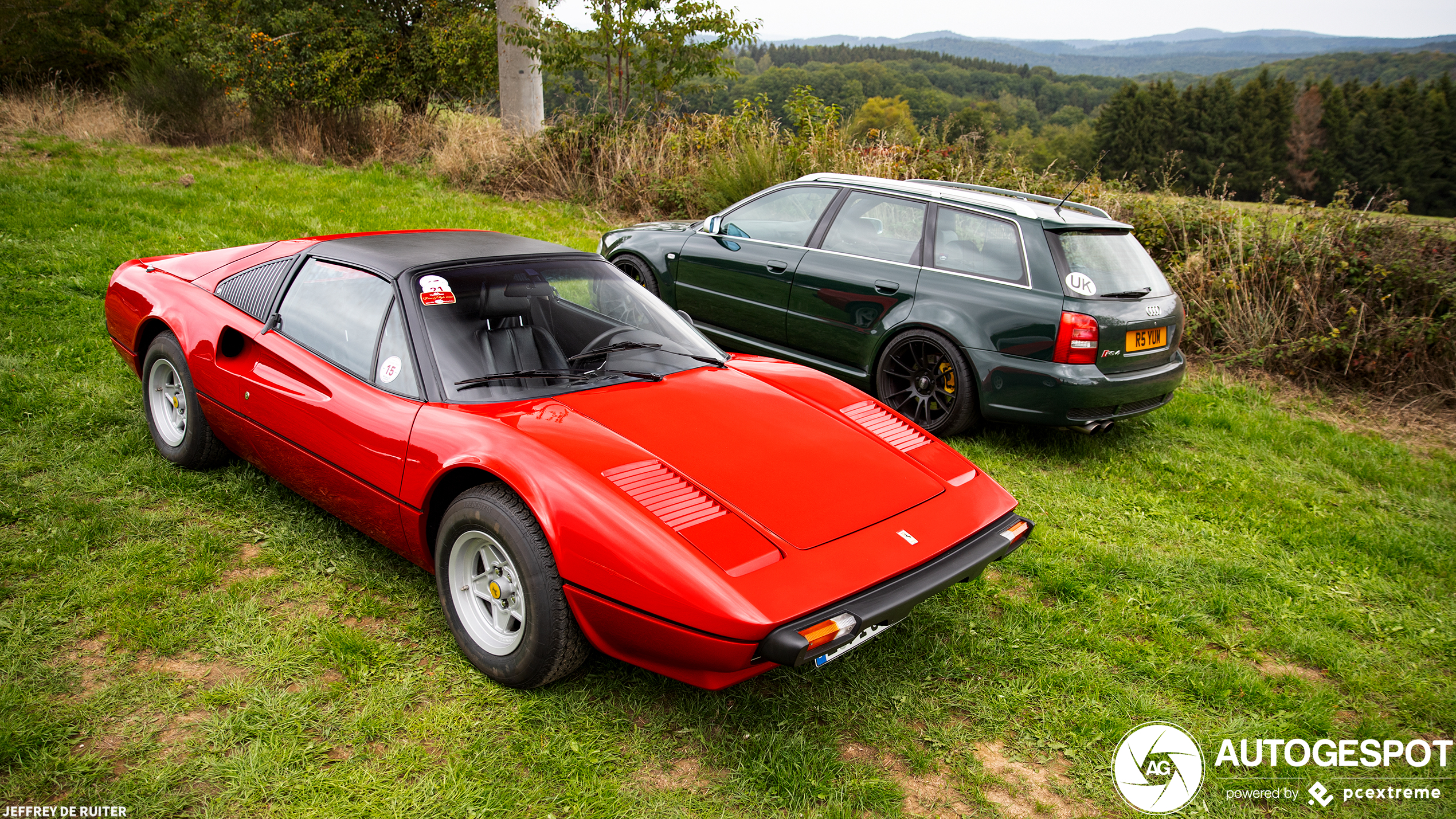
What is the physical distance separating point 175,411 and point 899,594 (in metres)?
3.60

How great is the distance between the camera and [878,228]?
5512 mm

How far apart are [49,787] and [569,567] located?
1.46 metres

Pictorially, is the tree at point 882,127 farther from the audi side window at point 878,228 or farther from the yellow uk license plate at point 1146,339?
the yellow uk license plate at point 1146,339

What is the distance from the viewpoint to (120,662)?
264cm

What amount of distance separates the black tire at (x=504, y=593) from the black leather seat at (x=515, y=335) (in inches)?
25.6

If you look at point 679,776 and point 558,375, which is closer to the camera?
point 679,776

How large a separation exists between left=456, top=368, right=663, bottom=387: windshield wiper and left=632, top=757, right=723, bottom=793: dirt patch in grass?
1386 millimetres

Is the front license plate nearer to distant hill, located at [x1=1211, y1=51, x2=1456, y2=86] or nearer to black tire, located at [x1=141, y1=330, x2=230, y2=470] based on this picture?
black tire, located at [x1=141, y1=330, x2=230, y2=470]

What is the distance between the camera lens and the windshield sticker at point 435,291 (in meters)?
3.02

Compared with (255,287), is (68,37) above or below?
above

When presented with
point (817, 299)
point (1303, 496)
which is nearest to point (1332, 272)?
point (1303, 496)

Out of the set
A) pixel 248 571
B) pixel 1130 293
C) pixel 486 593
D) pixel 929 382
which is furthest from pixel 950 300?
pixel 248 571

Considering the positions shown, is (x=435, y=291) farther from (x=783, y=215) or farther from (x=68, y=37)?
(x=68, y=37)

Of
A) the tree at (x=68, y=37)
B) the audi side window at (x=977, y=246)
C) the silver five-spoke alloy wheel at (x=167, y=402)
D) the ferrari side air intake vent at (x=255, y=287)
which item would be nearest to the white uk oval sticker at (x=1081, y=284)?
the audi side window at (x=977, y=246)
